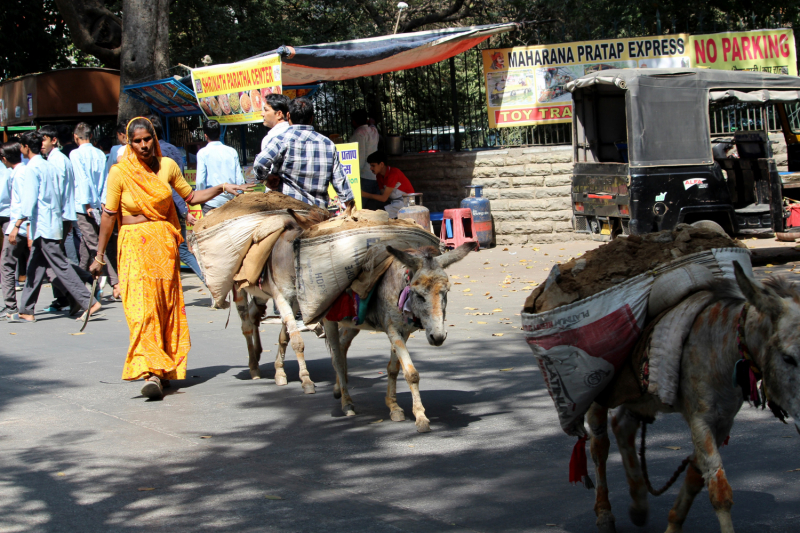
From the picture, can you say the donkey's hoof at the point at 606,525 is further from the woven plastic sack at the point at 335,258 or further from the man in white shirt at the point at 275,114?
the man in white shirt at the point at 275,114

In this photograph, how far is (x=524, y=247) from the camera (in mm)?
15266

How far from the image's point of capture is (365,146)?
50.0 ft

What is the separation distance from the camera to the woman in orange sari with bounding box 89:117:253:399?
21.8 ft

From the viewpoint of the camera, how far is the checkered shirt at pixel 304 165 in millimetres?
7219

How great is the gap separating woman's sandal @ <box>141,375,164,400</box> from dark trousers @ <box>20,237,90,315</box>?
166 inches

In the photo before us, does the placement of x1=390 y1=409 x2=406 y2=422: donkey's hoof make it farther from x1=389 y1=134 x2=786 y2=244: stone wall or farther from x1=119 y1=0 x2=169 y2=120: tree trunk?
x1=119 y1=0 x2=169 y2=120: tree trunk

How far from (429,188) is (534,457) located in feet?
39.3

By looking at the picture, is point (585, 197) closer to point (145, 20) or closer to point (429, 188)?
point (429, 188)

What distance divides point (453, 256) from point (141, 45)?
445 inches

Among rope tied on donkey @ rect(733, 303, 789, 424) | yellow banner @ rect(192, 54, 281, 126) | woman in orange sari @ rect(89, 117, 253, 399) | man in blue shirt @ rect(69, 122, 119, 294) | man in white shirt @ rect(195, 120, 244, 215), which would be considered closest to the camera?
rope tied on donkey @ rect(733, 303, 789, 424)

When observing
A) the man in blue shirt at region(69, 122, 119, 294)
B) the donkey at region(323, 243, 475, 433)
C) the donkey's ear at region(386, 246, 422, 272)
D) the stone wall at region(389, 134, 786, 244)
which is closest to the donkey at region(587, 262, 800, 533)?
the donkey at region(323, 243, 475, 433)

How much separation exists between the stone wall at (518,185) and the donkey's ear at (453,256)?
33.0ft

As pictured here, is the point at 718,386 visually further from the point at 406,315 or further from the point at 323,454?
the point at 323,454

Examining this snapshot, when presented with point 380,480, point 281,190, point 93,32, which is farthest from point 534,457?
point 93,32
